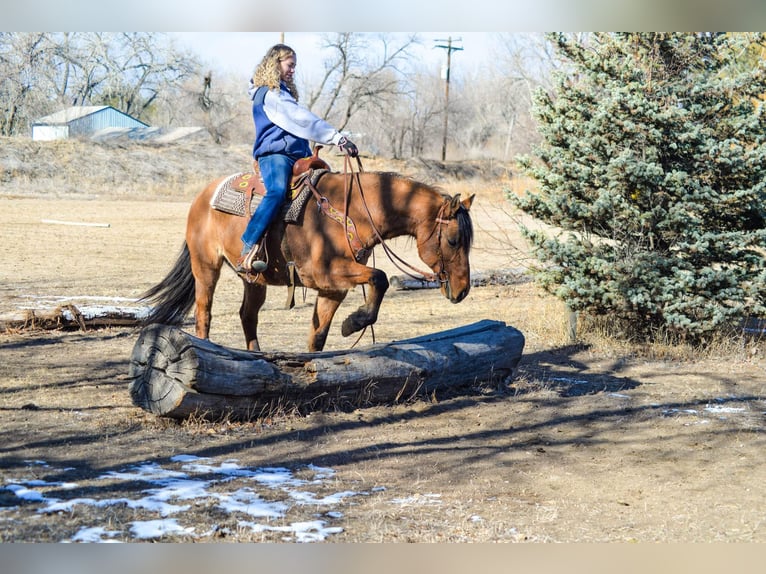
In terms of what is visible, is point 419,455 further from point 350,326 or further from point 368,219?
point 368,219

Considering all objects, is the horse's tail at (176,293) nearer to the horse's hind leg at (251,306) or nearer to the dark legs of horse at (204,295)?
the dark legs of horse at (204,295)

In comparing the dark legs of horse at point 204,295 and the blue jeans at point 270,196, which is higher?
the blue jeans at point 270,196

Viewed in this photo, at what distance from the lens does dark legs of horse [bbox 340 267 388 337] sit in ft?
23.6

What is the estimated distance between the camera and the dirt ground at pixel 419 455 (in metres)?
4.77

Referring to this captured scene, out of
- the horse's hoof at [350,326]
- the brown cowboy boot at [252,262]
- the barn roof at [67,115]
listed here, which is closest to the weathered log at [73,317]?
the brown cowboy boot at [252,262]

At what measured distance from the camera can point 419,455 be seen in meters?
6.41

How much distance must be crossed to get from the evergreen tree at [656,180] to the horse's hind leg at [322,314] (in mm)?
3754

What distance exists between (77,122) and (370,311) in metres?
55.7

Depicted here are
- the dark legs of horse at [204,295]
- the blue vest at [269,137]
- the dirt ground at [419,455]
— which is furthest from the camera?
the dark legs of horse at [204,295]

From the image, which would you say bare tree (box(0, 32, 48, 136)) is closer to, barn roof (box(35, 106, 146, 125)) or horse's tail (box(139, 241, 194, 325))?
barn roof (box(35, 106, 146, 125))

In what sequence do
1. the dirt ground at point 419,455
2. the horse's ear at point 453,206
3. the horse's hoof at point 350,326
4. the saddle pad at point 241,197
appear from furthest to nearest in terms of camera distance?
the saddle pad at point 241,197, the horse's ear at point 453,206, the horse's hoof at point 350,326, the dirt ground at point 419,455

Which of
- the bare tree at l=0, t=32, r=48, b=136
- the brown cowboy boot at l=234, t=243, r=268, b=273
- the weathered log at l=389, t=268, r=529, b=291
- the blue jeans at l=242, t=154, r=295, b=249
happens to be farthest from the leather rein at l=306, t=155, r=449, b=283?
the bare tree at l=0, t=32, r=48, b=136

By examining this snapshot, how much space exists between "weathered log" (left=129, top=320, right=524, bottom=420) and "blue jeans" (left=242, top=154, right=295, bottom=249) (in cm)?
133

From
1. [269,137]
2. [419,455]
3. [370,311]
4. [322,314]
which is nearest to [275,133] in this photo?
[269,137]
